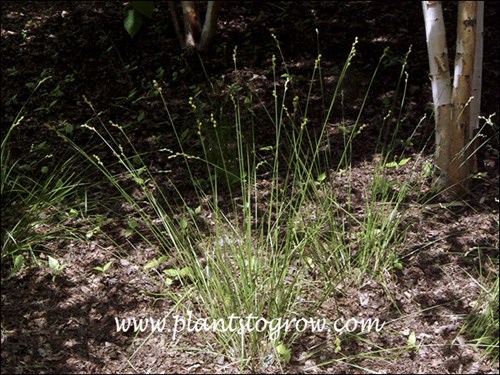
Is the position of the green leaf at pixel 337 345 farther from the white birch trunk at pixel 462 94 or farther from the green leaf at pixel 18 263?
the green leaf at pixel 18 263

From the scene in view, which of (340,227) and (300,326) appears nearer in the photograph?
(300,326)

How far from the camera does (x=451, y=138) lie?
13.1 feet

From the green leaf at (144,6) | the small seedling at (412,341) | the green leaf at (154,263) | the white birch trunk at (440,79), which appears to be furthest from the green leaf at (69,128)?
the green leaf at (144,6)

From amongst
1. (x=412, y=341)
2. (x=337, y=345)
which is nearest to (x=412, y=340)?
(x=412, y=341)

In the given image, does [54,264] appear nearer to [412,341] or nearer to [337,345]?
[337,345]

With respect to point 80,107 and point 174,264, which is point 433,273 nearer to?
point 174,264

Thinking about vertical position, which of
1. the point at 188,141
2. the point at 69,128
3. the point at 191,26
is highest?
the point at 191,26

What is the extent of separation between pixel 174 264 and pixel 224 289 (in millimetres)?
345

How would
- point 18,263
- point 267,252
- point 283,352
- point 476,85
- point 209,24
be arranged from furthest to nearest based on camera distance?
point 209,24
point 476,85
point 18,263
point 267,252
point 283,352

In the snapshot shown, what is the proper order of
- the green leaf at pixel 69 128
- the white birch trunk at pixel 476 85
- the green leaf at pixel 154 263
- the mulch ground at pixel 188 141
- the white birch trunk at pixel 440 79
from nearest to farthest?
1. the mulch ground at pixel 188 141
2. the green leaf at pixel 154 263
3. the white birch trunk at pixel 440 79
4. the white birch trunk at pixel 476 85
5. the green leaf at pixel 69 128

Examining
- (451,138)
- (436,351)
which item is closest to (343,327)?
(436,351)

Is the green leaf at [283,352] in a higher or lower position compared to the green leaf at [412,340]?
higher

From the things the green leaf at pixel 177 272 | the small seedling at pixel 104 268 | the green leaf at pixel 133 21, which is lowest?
the small seedling at pixel 104 268

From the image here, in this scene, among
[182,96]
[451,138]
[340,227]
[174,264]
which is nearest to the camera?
[174,264]
